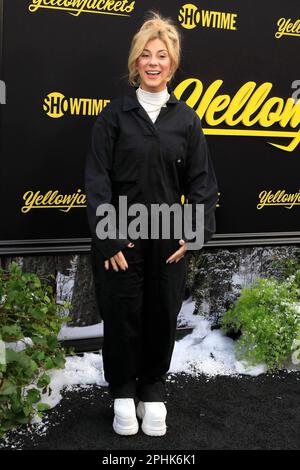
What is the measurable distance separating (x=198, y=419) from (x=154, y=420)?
0.94 ft

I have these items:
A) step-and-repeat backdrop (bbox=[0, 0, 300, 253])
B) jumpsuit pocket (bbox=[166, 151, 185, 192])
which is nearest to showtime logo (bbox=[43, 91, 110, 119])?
step-and-repeat backdrop (bbox=[0, 0, 300, 253])

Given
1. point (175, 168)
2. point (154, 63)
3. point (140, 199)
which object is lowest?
point (140, 199)

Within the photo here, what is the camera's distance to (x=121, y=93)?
324 cm

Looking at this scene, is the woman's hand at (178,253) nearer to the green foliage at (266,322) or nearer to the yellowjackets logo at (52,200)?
the yellowjackets logo at (52,200)

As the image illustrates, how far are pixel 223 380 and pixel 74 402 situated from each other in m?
0.84

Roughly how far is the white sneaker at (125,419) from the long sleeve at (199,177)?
2.69ft

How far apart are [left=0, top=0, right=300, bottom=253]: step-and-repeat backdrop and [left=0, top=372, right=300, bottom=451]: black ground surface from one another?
83 centimetres

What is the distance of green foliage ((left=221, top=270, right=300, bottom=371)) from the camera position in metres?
3.43

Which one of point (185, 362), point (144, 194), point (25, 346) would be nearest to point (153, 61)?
point (144, 194)

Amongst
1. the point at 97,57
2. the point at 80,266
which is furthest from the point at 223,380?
the point at 97,57

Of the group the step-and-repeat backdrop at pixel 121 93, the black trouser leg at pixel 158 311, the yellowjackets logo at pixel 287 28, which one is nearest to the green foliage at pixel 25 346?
the step-and-repeat backdrop at pixel 121 93

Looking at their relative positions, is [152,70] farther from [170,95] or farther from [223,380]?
[223,380]

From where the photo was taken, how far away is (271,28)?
353cm

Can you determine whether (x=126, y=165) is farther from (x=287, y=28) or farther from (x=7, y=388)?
(x=287, y=28)
